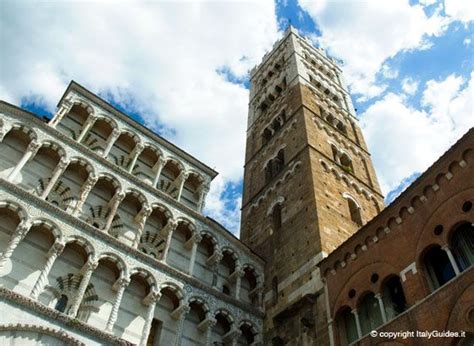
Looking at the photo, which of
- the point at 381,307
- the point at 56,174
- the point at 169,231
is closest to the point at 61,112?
the point at 56,174

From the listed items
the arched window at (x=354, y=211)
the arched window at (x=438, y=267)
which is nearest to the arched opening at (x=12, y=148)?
the arched window at (x=438, y=267)

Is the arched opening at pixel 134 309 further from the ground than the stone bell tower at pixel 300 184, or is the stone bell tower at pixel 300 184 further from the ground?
the stone bell tower at pixel 300 184

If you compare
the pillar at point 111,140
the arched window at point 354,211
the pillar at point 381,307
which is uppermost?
the arched window at point 354,211

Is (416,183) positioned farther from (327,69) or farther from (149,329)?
(327,69)

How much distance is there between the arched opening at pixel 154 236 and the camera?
15.3 metres

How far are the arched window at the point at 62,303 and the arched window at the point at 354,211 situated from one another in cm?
1222

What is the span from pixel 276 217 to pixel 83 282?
32.3 feet

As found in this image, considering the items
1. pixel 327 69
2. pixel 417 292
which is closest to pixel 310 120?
pixel 327 69

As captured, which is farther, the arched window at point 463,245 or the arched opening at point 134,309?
the arched opening at point 134,309

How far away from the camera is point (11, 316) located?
10336 mm

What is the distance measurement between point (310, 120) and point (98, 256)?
1410cm

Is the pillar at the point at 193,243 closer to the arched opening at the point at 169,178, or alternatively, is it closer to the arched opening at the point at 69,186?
the arched opening at the point at 169,178

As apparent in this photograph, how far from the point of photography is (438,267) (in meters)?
11.2

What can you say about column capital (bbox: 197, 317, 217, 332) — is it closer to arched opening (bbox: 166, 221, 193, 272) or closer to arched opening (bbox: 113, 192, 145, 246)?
arched opening (bbox: 166, 221, 193, 272)
